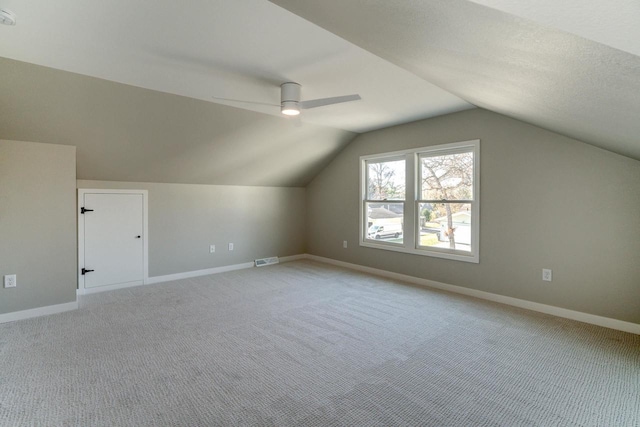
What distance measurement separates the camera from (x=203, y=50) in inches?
98.4

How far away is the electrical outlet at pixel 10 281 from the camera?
3439 mm

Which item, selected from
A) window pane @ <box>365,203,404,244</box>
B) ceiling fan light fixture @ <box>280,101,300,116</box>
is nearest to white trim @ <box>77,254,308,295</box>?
window pane @ <box>365,203,404,244</box>

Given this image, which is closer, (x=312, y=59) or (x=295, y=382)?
(x=295, y=382)

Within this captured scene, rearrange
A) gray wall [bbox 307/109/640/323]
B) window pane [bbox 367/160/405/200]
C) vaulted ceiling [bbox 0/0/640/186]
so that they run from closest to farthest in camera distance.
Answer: vaulted ceiling [bbox 0/0/640/186] → gray wall [bbox 307/109/640/323] → window pane [bbox 367/160/405/200]

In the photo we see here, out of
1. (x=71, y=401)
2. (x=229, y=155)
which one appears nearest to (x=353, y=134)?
(x=229, y=155)

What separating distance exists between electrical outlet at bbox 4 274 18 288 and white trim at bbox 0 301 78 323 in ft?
0.97

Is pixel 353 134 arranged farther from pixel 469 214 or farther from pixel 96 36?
pixel 96 36

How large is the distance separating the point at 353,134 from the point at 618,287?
13.3 feet

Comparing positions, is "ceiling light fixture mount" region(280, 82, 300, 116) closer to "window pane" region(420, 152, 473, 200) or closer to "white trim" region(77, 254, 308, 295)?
"window pane" region(420, 152, 473, 200)

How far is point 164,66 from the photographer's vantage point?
110 inches

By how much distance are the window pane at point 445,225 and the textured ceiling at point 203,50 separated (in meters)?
1.59

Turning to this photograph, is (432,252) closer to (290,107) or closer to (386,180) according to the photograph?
(386,180)

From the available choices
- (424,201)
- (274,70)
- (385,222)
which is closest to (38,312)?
(274,70)

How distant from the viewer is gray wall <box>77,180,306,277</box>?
16.4 ft
